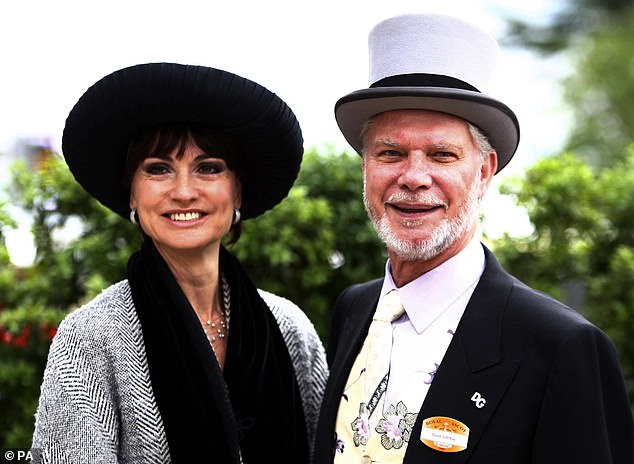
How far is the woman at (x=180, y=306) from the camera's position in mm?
2807

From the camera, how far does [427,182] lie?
2.76 m

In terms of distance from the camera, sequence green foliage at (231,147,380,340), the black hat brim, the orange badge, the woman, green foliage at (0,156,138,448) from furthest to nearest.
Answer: green foliage at (231,147,380,340)
green foliage at (0,156,138,448)
the woman
the black hat brim
the orange badge

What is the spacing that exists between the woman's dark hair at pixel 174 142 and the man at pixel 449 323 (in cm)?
46

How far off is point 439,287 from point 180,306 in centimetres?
94

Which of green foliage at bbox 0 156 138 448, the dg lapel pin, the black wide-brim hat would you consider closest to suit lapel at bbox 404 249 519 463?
the dg lapel pin

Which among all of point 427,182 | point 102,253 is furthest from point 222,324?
point 102,253

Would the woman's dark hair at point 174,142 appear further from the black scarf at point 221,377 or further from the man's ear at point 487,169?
the man's ear at point 487,169

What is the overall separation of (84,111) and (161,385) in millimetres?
996

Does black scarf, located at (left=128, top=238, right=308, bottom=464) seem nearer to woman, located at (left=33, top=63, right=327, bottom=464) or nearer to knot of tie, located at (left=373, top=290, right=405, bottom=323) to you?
woman, located at (left=33, top=63, right=327, bottom=464)

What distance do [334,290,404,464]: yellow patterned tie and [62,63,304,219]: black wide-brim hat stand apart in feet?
2.42

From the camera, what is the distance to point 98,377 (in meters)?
2.78

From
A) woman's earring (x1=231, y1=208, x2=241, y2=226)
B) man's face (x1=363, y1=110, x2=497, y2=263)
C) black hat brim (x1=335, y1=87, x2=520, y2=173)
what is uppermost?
black hat brim (x1=335, y1=87, x2=520, y2=173)

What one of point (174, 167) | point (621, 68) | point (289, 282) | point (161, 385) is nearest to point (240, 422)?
point (161, 385)

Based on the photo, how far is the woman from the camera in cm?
281
